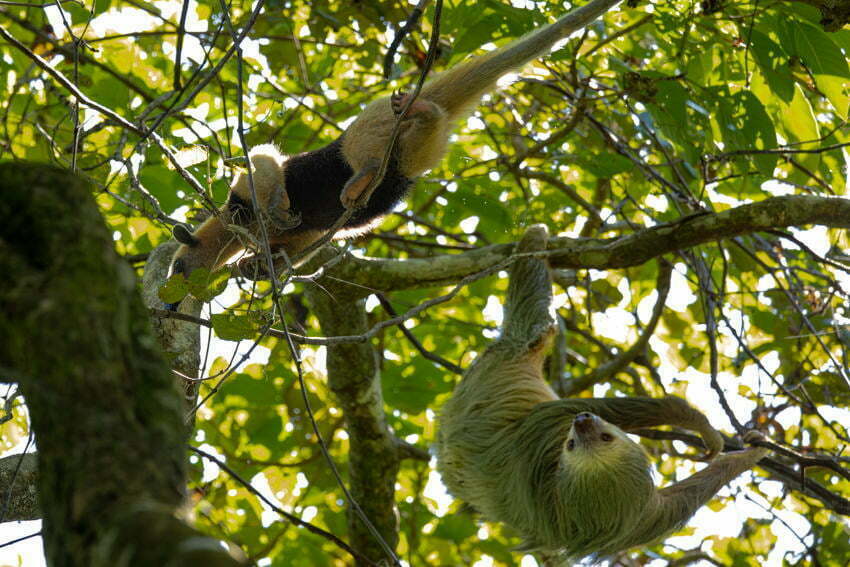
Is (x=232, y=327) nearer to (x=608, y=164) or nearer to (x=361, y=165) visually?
(x=361, y=165)

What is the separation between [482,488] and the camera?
243 inches

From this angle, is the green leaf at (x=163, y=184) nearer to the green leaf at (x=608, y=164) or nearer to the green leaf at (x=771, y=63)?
the green leaf at (x=608, y=164)

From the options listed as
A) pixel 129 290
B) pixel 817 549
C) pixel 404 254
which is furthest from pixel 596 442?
pixel 129 290

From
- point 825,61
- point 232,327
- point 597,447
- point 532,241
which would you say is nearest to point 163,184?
point 532,241

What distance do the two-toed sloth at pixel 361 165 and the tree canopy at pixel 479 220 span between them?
22cm

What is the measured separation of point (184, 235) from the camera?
4.75m

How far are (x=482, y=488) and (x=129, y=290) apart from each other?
5015 millimetres

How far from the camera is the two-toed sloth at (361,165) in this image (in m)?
4.48

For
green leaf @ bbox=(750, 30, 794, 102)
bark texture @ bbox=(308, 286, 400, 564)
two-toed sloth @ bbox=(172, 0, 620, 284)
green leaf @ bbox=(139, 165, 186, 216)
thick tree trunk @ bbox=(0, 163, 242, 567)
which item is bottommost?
thick tree trunk @ bbox=(0, 163, 242, 567)

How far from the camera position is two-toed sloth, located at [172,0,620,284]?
448 centimetres

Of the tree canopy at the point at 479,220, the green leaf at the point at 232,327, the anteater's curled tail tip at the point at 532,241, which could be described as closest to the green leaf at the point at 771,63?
the tree canopy at the point at 479,220

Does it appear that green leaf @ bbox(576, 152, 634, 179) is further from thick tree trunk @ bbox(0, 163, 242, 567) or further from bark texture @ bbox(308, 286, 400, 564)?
thick tree trunk @ bbox(0, 163, 242, 567)

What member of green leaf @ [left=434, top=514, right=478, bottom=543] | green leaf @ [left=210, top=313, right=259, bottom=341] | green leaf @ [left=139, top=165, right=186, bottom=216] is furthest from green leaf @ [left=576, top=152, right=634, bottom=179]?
green leaf @ [left=434, top=514, right=478, bottom=543]

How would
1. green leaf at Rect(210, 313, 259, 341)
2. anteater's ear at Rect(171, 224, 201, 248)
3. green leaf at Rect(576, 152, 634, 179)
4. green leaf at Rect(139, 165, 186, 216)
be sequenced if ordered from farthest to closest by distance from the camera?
1. green leaf at Rect(139, 165, 186, 216)
2. green leaf at Rect(576, 152, 634, 179)
3. anteater's ear at Rect(171, 224, 201, 248)
4. green leaf at Rect(210, 313, 259, 341)
